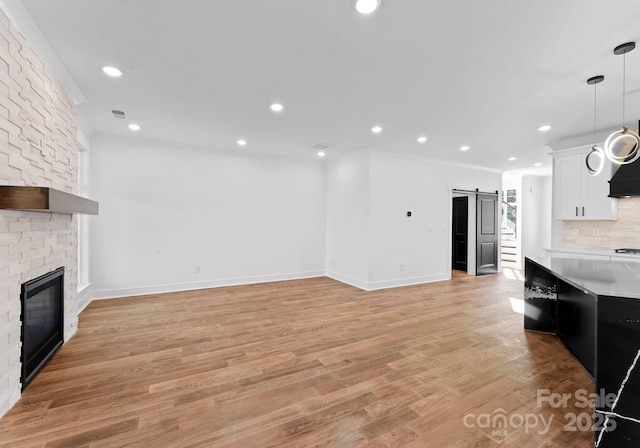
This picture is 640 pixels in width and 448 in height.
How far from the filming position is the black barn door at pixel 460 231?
7.43 metres

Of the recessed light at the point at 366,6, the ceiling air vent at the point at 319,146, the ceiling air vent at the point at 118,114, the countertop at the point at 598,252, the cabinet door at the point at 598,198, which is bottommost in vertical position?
the countertop at the point at 598,252

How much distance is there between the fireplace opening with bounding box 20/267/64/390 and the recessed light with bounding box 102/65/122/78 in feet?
6.50

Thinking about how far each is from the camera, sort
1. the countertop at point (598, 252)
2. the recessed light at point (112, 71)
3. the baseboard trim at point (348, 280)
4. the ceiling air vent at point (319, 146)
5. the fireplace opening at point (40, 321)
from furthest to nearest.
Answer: the baseboard trim at point (348, 280), the ceiling air vent at point (319, 146), the countertop at point (598, 252), the recessed light at point (112, 71), the fireplace opening at point (40, 321)

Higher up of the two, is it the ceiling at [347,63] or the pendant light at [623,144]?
the ceiling at [347,63]

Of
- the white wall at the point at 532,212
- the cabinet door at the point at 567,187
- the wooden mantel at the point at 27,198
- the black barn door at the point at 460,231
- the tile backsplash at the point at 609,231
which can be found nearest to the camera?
the wooden mantel at the point at 27,198

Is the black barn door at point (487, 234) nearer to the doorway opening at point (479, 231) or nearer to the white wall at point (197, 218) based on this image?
the doorway opening at point (479, 231)

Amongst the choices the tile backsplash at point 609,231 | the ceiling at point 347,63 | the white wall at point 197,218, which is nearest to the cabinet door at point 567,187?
the tile backsplash at point 609,231

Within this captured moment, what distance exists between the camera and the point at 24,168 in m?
2.21

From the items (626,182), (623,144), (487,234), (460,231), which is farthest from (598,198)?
(460,231)

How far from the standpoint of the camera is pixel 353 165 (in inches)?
234

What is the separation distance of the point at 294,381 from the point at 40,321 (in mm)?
2300

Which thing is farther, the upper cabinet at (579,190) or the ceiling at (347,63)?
the upper cabinet at (579,190)

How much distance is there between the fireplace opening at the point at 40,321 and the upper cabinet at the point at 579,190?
7.10 metres

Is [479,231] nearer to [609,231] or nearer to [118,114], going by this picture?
[609,231]
